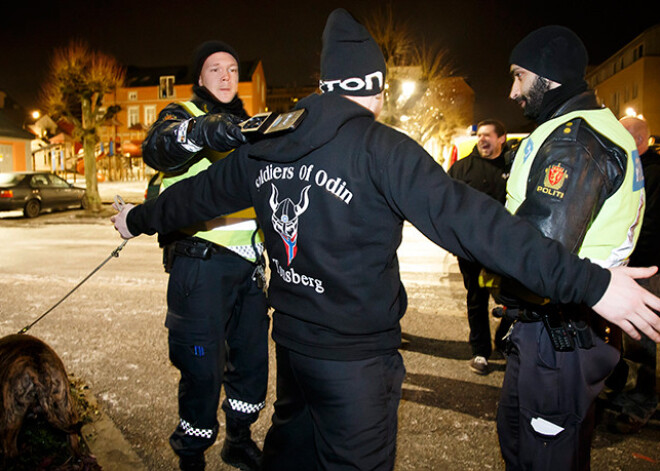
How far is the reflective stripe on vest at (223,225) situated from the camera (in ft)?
9.25

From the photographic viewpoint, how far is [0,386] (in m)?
2.32

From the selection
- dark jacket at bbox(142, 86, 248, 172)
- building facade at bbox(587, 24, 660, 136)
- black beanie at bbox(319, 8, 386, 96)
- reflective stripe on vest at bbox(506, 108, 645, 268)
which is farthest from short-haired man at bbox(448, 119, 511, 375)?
building facade at bbox(587, 24, 660, 136)

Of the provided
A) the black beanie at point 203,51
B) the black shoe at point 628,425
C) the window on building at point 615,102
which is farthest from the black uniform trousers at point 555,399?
the window on building at point 615,102

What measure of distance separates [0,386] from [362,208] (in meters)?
1.97

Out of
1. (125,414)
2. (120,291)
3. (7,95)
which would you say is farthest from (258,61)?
(125,414)

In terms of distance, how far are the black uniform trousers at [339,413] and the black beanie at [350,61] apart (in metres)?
1.07

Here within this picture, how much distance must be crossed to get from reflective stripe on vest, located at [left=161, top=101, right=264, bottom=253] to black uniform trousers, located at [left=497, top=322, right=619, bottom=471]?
1634mm

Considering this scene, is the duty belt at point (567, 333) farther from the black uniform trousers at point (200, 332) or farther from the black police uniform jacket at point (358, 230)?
the black uniform trousers at point (200, 332)

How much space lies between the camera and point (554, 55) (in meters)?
2.29

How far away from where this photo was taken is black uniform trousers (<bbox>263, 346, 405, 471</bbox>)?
1771 millimetres

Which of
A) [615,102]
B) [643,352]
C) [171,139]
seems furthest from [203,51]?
[615,102]

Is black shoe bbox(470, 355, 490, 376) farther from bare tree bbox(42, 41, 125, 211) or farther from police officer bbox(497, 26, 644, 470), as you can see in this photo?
bare tree bbox(42, 41, 125, 211)

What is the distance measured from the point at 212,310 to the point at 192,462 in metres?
0.88

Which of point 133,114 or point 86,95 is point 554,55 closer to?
point 86,95
